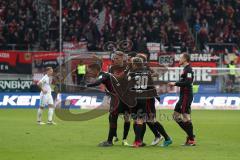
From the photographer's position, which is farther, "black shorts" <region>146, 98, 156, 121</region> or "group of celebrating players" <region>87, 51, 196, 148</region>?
"black shorts" <region>146, 98, 156, 121</region>

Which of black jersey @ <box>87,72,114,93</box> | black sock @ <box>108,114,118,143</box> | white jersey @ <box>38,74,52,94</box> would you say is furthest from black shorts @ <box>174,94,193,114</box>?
white jersey @ <box>38,74,52,94</box>

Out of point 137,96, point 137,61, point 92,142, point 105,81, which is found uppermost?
point 137,61

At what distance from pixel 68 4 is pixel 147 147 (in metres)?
28.2

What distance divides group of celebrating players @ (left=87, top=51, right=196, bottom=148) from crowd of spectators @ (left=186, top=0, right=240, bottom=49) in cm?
2540

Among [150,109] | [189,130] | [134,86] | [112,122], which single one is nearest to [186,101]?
[189,130]

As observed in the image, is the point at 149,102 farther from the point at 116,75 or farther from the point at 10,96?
the point at 10,96

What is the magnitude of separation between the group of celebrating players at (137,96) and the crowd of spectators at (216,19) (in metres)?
25.4

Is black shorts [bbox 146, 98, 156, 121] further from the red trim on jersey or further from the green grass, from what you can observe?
the green grass

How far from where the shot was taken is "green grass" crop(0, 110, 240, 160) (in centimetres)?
1446

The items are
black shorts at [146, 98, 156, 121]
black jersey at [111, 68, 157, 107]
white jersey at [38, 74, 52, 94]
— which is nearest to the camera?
black jersey at [111, 68, 157, 107]

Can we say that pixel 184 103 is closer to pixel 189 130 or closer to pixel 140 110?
pixel 189 130

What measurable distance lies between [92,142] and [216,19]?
93.7 ft

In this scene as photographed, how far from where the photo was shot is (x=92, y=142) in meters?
17.7

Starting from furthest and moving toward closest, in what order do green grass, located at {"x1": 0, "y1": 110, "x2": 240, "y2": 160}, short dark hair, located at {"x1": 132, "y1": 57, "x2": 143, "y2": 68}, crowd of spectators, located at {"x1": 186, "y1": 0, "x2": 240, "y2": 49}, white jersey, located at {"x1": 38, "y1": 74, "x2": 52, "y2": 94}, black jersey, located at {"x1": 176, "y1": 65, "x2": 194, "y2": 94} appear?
crowd of spectators, located at {"x1": 186, "y1": 0, "x2": 240, "y2": 49}
white jersey, located at {"x1": 38, "y1": 74, "x2": 52, "y2": 94}
black jersey, located at {"x1": 176, "y1": 65, "x2": 194, "y2": 94}
short dark hair, located at {"x1": 132, "y1": 57, "x2": 143, "y2": 68}
green grass, located at {"x1": 0, "y1": 110, "x2": 240, "y2": 160}
